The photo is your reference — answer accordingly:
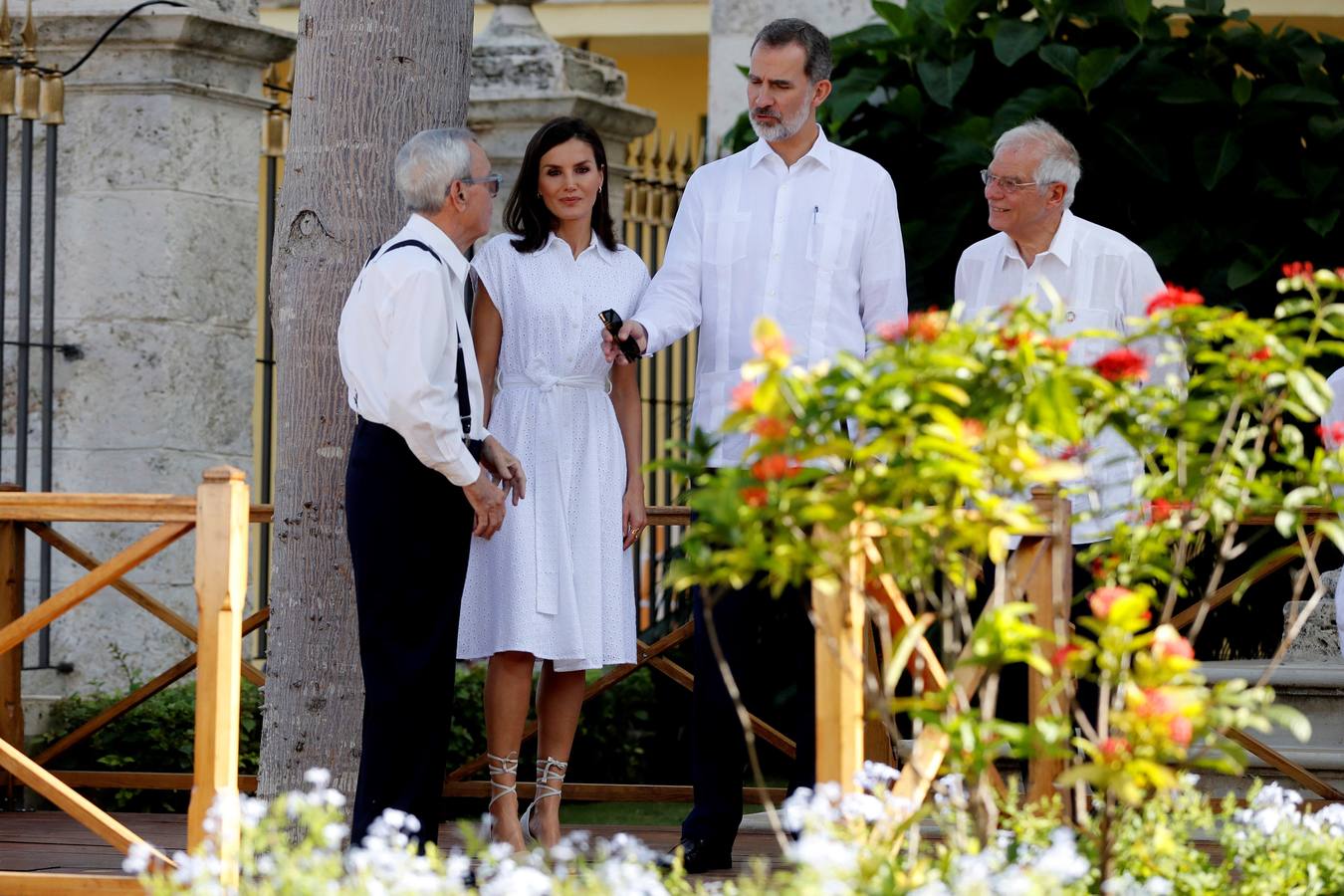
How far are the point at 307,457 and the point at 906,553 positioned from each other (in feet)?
7.13

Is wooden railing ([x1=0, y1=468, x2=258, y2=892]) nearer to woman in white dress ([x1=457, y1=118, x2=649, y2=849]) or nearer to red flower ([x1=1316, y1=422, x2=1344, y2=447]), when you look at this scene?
woman in white dress ([x1=457, y1=118, x2=649, y2=849])

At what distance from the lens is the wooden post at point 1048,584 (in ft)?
13.9

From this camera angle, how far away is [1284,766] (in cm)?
595

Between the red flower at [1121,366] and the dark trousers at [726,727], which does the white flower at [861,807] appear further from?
the dark trousers at [726,727]

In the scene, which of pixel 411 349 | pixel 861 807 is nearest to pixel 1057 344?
pixel 861 807

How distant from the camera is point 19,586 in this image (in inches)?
264

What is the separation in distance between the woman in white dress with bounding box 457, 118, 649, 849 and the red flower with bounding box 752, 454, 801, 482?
69.3 inches

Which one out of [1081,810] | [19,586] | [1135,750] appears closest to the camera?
[1135,750]

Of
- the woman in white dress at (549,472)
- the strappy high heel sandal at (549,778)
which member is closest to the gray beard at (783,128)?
the woman in white dress at (549,472)

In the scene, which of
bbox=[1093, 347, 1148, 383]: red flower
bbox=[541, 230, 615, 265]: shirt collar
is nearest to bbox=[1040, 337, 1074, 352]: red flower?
bbox=[1093, 347, 1148, 383]: red flower

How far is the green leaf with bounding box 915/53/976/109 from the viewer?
7.76 m

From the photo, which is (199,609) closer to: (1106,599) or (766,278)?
(766,278)

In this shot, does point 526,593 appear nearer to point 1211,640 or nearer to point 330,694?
point 330,694

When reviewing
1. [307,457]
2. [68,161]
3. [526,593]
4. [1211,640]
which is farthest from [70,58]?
[1211,640]
